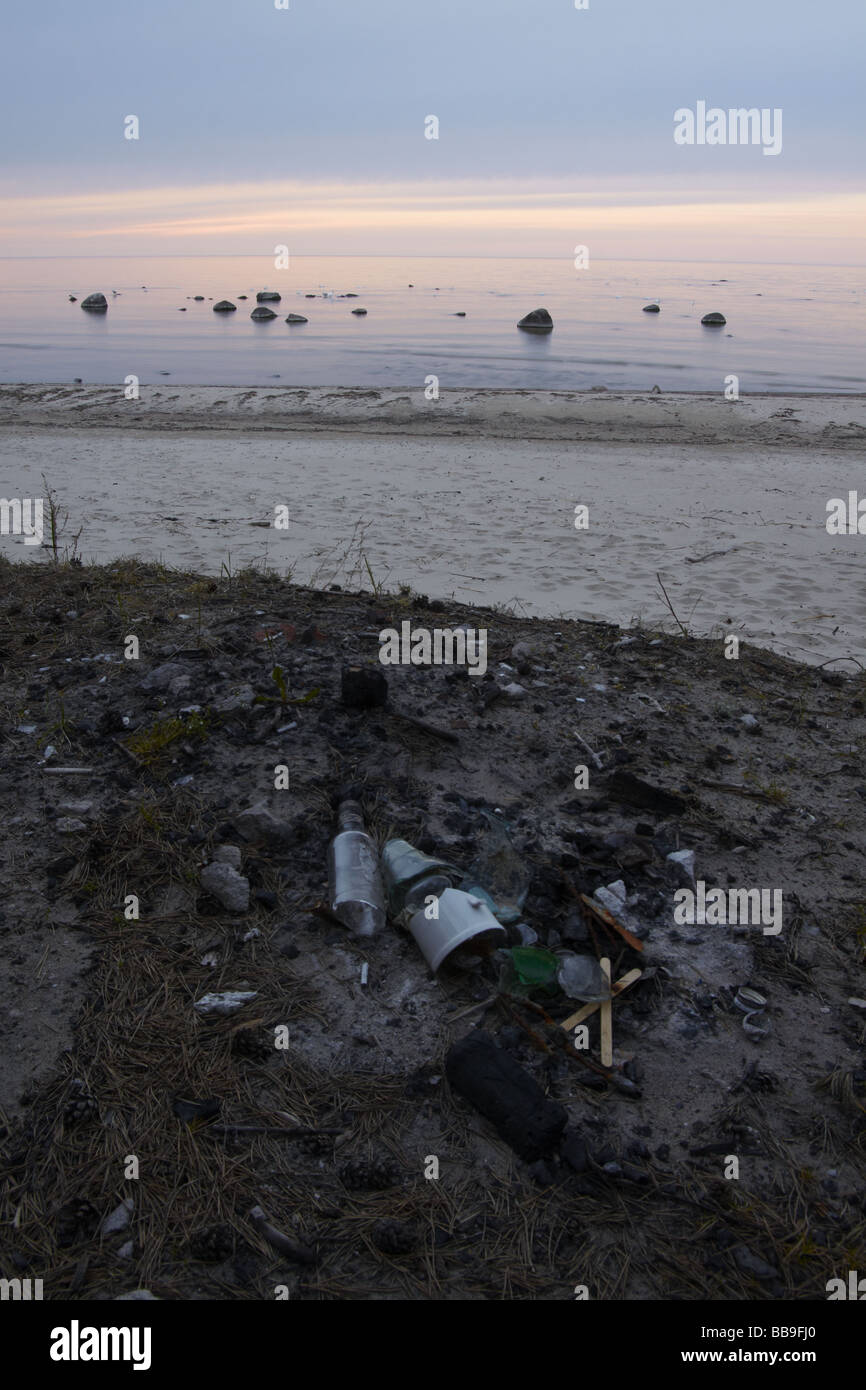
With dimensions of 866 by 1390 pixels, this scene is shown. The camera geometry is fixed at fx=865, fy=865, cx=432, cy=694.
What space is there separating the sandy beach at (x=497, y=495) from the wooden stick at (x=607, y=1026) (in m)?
3.53

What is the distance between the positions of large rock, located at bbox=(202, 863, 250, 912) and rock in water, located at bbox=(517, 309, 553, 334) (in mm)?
32004

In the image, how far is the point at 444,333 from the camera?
102 feet

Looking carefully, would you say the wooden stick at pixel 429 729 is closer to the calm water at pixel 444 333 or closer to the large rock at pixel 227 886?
the large rock at pixel 227 886

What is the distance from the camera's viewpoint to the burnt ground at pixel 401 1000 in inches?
84.7

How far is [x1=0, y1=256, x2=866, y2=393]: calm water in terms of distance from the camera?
23.1 metres

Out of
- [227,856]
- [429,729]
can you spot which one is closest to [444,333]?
[429,729]

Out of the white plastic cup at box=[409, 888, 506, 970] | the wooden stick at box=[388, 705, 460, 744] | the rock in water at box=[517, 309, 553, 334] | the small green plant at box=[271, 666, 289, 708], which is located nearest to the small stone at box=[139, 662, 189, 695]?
the small green plant at box=[271, 666, 289, 708]

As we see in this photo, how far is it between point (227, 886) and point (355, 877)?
0.46 metres

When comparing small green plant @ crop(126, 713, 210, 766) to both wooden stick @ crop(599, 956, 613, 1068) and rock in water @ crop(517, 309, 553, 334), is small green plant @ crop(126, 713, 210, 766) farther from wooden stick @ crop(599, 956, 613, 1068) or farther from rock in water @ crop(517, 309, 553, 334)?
rock in water @ crop(517, 309, 553, 334)

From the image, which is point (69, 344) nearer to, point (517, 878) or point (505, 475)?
point (505, 475)

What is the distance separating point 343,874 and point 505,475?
866 centimetres

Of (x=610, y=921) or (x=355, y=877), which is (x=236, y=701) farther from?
(x=610, y=921)
